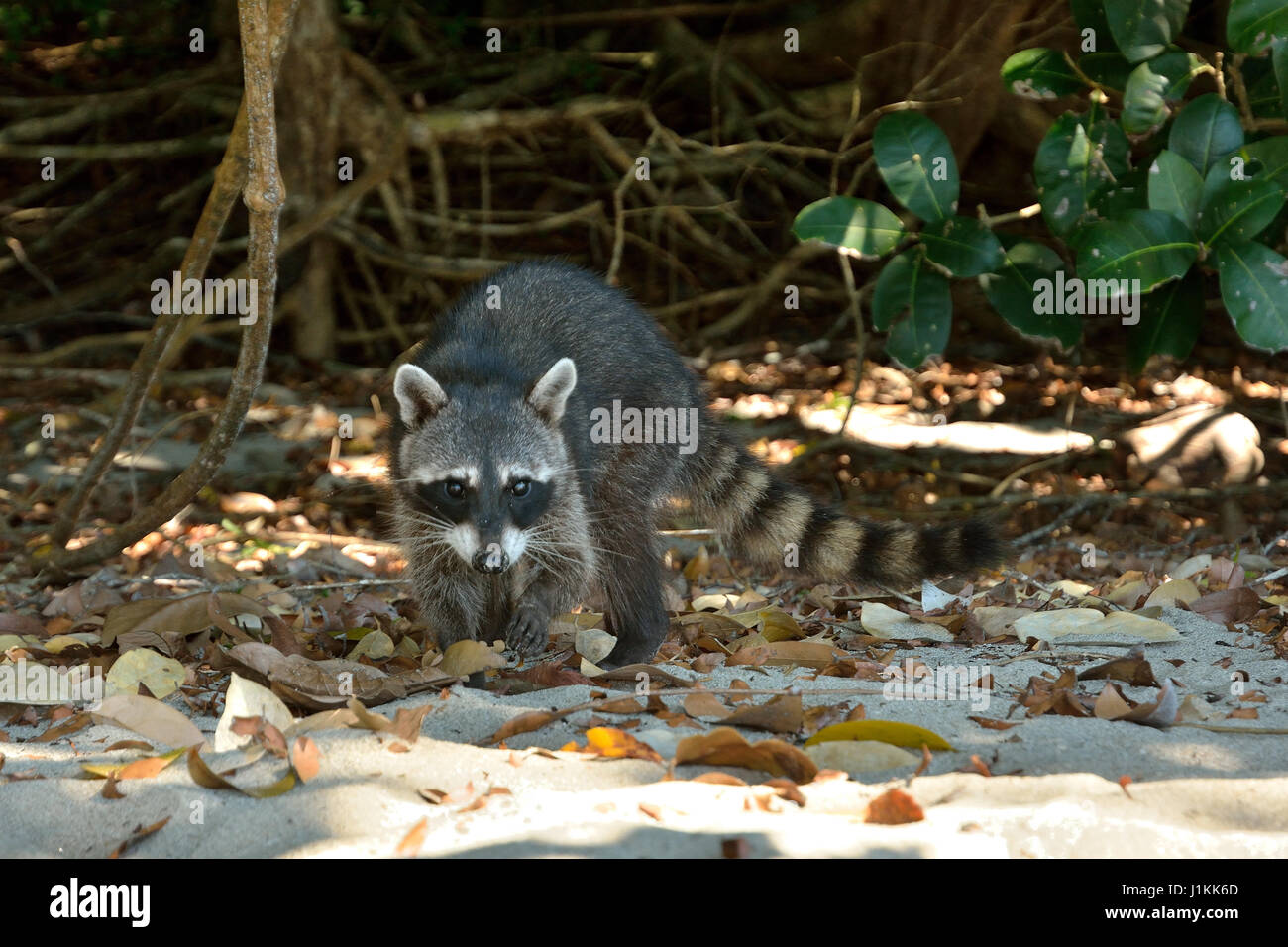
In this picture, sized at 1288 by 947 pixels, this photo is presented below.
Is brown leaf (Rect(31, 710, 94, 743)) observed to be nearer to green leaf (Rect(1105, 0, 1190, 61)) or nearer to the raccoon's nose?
the raccoon's nose

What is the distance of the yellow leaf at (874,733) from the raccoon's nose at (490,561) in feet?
4.85

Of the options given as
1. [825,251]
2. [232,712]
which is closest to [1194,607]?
[232,712]

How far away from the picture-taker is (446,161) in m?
9.09

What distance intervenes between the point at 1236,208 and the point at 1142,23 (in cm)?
83

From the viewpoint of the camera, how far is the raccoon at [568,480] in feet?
14.2

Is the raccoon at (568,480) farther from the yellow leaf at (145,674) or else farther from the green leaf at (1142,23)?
the green leaf at (1142,23)

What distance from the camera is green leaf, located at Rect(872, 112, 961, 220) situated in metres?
5.57

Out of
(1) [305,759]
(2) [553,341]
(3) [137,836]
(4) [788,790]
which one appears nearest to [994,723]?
(4) [788,790]

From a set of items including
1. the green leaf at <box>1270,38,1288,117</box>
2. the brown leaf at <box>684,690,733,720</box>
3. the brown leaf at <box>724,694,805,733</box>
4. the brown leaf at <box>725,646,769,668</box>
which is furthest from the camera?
the green leaf at <box>1270,38,1288,117</box>

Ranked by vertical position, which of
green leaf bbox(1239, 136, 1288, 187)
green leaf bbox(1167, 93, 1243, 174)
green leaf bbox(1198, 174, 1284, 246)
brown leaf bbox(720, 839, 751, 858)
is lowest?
brown leaf bbox(720, 839, 751, 858)

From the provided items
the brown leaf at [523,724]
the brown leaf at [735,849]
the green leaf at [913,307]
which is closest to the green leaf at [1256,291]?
the green leaf at [913,307]

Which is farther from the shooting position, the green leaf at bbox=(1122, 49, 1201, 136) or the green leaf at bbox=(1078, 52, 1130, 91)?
the green leaf at bbox=(1078, 52, 1130, 91)

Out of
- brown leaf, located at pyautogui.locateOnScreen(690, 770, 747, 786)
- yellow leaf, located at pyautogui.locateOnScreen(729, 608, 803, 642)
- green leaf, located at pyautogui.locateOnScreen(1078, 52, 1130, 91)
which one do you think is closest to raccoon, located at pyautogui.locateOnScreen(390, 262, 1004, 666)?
yellow leaf, located at pyautogui.locateOnScreen(729, 608, 803, 642)

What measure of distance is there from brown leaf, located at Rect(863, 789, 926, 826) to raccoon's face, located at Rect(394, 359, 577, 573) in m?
2.02
